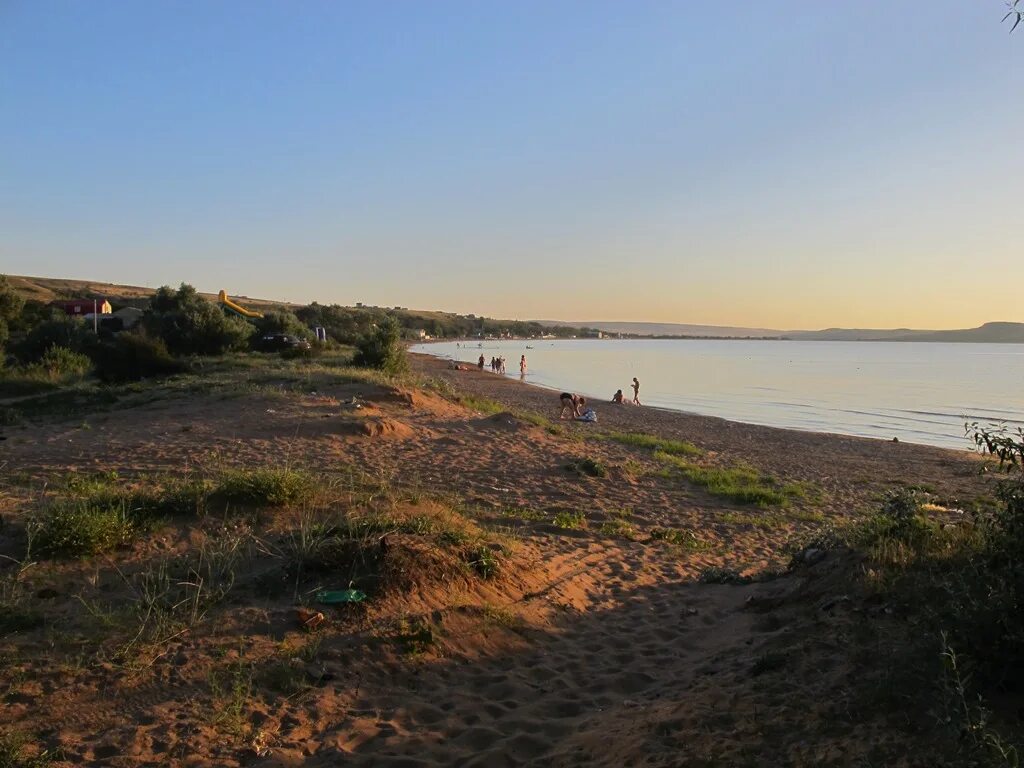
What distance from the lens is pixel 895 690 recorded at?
3.23 metres

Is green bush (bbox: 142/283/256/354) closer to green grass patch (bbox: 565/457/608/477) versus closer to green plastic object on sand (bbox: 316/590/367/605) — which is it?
green grass patch (bbox: 565/457/608/477)

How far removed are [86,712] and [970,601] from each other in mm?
4468

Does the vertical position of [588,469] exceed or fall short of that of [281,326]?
it falls short

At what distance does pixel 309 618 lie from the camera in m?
4.78

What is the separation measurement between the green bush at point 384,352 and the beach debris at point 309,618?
→ 765 inches

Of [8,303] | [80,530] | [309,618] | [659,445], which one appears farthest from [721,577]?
[8,303]

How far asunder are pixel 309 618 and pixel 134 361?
22141mm

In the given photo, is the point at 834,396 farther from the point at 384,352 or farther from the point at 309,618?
the point at 309,618

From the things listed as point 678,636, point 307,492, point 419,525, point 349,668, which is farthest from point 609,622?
point 307,492

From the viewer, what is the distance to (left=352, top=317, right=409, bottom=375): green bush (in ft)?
82.1

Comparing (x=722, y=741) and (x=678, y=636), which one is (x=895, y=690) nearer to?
(x=722, y=741)

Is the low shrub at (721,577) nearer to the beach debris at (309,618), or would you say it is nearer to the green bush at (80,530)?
the beach debris at (309,618)

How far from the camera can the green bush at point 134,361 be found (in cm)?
2319

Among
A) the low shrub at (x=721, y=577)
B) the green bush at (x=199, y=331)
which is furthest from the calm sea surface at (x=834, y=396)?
the low shrub at (x=721, y=577)
